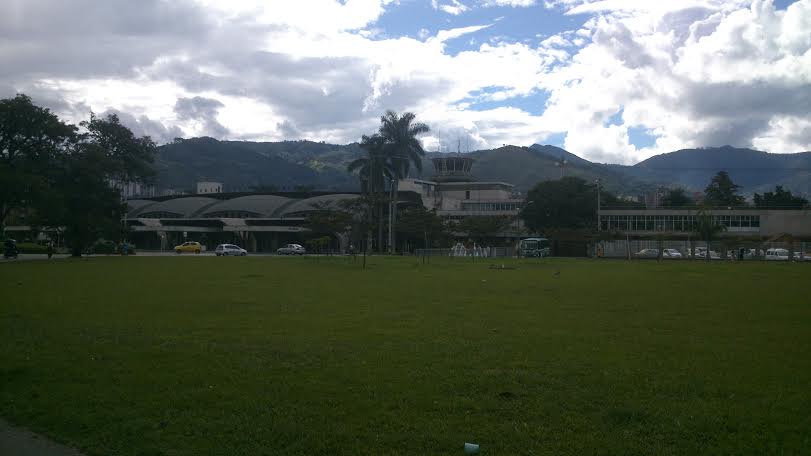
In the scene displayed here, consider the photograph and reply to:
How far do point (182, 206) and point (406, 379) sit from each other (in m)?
115

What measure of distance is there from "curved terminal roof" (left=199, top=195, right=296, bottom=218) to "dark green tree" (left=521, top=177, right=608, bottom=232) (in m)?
40.4

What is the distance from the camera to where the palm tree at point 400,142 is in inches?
3403

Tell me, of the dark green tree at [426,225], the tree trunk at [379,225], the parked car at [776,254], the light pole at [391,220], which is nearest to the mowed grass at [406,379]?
the dark green tree at [426,225]

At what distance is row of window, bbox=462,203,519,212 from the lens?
116 metres

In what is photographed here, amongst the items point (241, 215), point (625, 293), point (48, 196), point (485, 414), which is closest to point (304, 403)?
point (485, 414)

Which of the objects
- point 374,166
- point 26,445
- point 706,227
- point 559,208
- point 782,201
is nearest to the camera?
point 26,445

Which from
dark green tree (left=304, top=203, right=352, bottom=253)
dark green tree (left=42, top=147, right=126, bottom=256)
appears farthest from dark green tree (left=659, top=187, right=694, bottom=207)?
dark green tree (left=42, top=147, right=126, bottom=256)

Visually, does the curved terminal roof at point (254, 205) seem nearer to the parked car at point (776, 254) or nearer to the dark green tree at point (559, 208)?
the dark green tree at point (559, 208)

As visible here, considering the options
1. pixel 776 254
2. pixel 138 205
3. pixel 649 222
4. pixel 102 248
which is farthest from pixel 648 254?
pixel 138 205

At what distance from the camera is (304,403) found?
27.0 ft

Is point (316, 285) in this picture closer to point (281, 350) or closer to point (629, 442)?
point (281, 350)

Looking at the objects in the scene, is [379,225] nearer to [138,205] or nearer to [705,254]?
[705,254]

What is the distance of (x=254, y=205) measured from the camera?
11200 centimetres

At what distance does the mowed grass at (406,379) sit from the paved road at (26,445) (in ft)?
0.50
